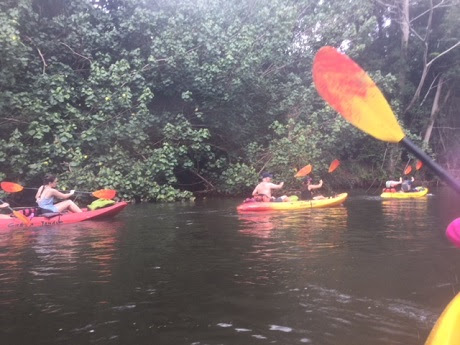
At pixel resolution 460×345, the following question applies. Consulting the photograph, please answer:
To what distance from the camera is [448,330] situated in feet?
7.54

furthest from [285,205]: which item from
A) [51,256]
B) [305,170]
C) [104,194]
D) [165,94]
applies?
[165,94]

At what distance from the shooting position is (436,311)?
11.3 feet

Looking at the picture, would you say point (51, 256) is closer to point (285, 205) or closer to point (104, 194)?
point (104, 194)

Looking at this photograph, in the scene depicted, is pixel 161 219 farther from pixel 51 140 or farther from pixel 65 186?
pixel 51 140

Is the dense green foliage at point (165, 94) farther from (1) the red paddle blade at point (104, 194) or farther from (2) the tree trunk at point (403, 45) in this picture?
(2) the tree trunk at point (403, 45)

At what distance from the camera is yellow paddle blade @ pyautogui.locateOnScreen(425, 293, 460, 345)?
7.36ft

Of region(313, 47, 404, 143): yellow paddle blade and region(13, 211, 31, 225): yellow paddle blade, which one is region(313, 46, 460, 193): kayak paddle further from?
region(13, 211, 31, 225): yellow paddle blade

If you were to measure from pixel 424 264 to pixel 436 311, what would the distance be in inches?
59.6

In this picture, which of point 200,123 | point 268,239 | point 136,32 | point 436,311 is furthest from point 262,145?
point 436,311

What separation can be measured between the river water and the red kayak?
0.67 metres

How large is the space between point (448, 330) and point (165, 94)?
13.0m

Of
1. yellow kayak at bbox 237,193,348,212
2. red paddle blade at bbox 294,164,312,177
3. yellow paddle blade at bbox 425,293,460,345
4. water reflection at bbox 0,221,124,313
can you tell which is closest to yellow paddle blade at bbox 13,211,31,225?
water reflection at bbox 0,221,124,313

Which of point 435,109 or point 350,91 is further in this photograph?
point 435,109

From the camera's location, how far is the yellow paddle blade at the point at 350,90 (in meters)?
3.17
